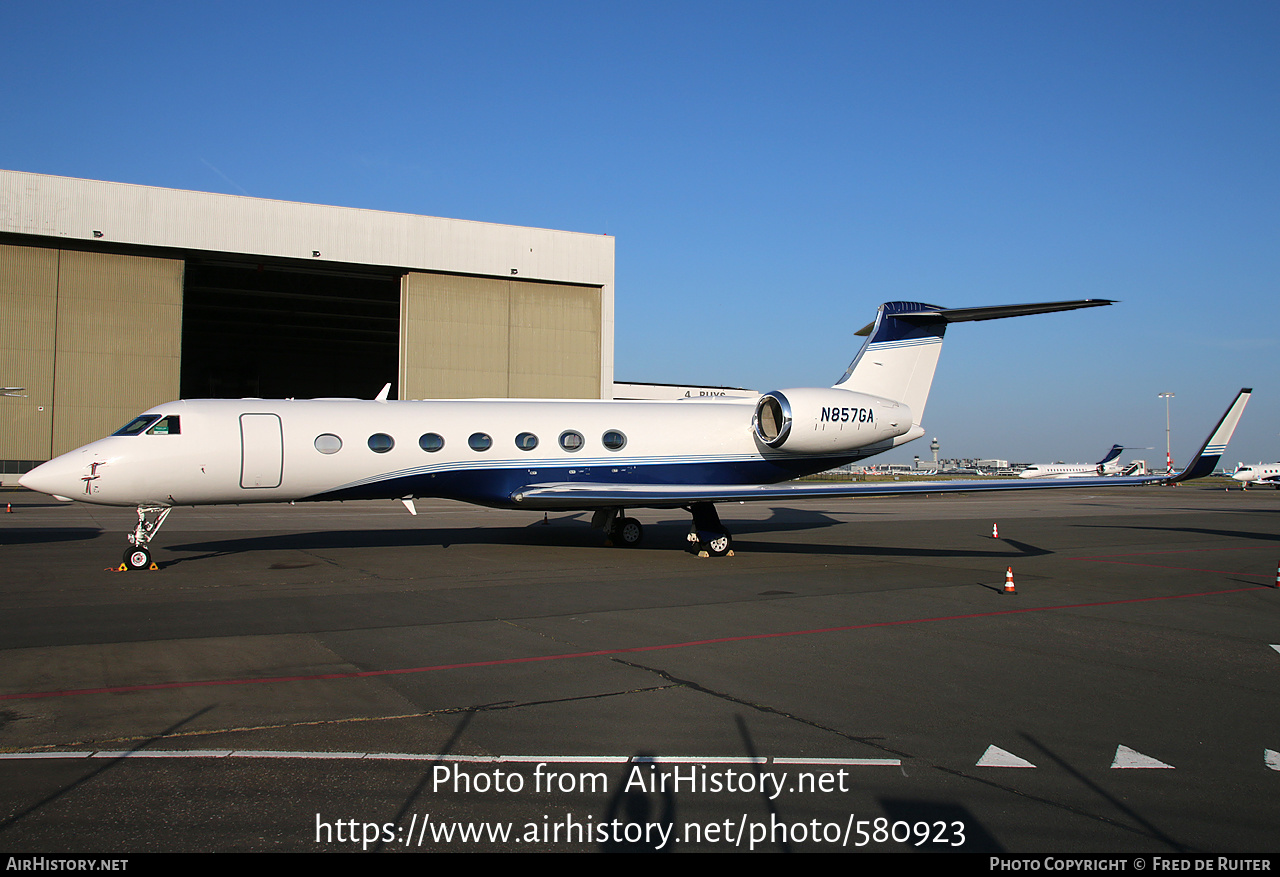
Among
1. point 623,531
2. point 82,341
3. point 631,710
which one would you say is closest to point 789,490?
point 623,531

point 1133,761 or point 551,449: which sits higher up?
point 551,449

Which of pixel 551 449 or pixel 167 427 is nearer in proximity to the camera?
pixel 167 427

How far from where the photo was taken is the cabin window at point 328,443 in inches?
574

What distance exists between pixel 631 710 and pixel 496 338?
33.1m

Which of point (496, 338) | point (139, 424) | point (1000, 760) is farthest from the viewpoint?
point (496, 338)

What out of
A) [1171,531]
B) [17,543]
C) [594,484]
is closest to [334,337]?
[17,543]

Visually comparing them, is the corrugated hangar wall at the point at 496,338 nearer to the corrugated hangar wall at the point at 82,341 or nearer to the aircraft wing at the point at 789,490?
the corrugated hangar wall at the point at 82,341

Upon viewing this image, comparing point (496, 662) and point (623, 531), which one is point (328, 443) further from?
point (496, 662)

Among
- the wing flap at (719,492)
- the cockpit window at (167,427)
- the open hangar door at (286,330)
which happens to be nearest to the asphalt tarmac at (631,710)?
the wing flap at (719,492)

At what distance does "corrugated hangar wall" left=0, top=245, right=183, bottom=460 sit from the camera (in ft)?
108

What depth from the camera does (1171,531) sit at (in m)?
23.2

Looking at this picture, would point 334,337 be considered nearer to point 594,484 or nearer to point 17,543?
point 17,543

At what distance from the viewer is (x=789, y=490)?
47.9 feet

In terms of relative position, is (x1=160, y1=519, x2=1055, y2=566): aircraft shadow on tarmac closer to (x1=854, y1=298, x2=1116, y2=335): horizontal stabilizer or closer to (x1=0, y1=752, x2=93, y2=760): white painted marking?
(x1=854, y1=298, x2=1116, y2=335): horizontal stabilizer
